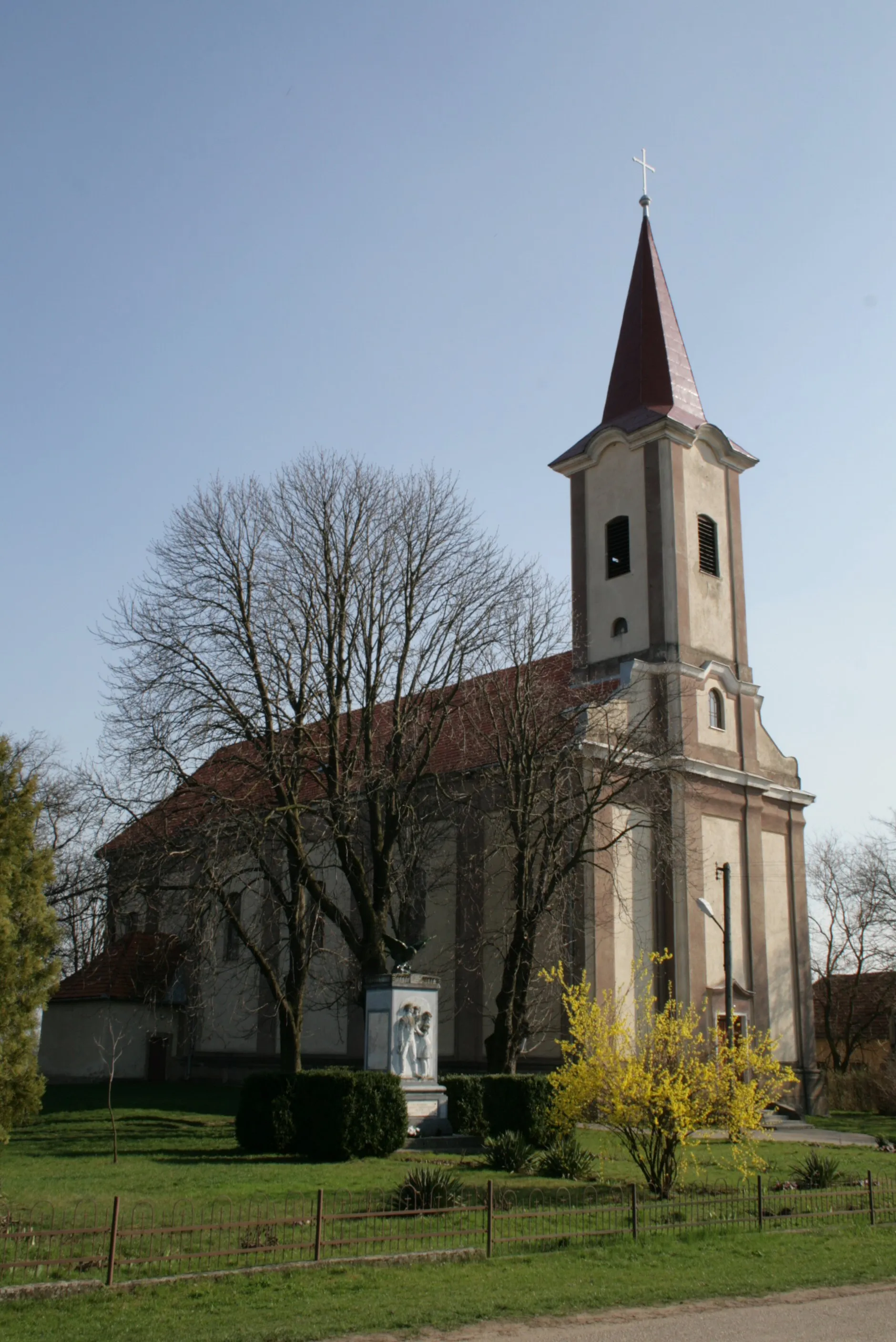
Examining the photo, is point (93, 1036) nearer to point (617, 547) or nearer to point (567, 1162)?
point (617, 547)

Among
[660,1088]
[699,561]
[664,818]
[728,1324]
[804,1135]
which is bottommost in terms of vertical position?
[804,1135]

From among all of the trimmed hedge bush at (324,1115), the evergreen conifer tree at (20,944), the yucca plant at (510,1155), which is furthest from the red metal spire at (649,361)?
the evergreen conifer tree at (20,944)

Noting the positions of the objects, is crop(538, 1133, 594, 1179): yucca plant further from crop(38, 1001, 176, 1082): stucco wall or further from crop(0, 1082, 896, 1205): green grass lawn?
crop(38, 1001, 176, 1082): stucco wall

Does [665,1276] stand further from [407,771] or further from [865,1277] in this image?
[407,771]

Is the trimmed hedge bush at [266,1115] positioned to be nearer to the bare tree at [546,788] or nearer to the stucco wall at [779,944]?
the bare tree at [546,788]

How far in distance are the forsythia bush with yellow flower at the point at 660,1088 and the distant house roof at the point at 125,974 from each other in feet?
77.7

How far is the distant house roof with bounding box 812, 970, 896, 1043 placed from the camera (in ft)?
162

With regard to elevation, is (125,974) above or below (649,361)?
below

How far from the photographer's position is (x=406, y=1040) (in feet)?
71.3

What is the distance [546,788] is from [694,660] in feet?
24.7

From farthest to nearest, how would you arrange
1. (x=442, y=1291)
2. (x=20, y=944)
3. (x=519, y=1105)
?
(x=519, y=1105), (x=20, y=944), (x=442, y=1291)

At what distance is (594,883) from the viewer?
94.2 feet

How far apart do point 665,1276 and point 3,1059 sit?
26.1 ft

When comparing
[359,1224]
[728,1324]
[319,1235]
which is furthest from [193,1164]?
[728,1324]
